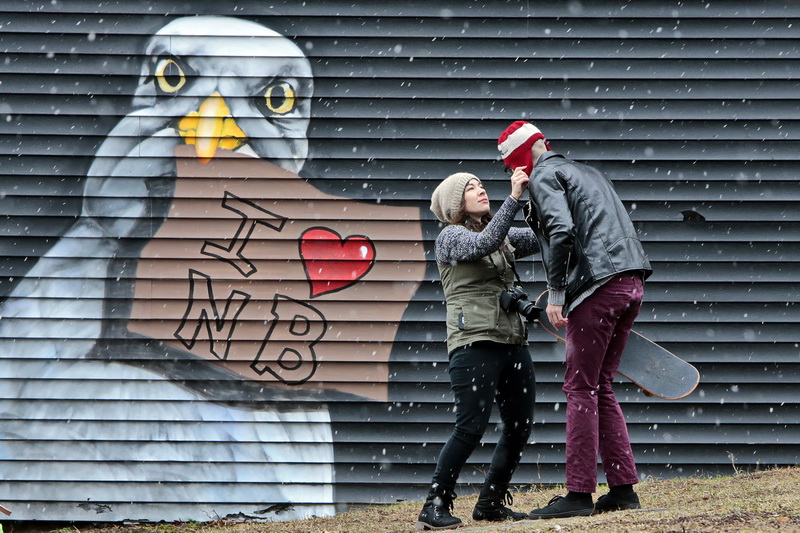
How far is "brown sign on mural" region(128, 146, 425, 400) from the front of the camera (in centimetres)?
469

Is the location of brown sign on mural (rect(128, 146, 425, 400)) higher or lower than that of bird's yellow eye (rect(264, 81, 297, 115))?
lower

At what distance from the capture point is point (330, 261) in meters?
4.73

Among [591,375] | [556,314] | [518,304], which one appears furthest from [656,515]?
[518,304]

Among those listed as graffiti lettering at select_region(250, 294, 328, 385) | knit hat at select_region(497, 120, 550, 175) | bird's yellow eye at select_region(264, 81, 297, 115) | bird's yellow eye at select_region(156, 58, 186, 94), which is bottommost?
graffiti lettering at select_region(250, 294, 328, 385)

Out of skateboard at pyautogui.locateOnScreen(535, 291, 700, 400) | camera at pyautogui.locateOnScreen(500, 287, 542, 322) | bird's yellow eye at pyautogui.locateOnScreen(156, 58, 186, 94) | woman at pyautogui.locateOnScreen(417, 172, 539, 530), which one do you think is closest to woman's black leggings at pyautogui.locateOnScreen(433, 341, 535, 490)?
woman at pyautogui.locateOnScreen(417, 172, 539, 530)

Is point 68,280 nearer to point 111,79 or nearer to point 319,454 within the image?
point 111,79

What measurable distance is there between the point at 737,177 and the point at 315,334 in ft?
9.39

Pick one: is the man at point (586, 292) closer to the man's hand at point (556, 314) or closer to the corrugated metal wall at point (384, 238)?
the man's hand at point (556, 314)

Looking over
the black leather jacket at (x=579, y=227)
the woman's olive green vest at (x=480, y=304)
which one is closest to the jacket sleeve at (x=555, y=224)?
the black leather jacket at (x=579, y=227)

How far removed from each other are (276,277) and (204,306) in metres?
0.49

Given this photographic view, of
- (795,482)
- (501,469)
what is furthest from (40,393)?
(795,482)

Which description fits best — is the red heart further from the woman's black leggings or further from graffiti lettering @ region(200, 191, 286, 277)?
the woman's black leggings

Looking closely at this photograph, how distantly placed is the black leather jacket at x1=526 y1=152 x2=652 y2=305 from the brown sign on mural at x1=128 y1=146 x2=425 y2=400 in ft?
5.52

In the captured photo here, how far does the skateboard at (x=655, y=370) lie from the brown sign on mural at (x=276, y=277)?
4.70 feet
